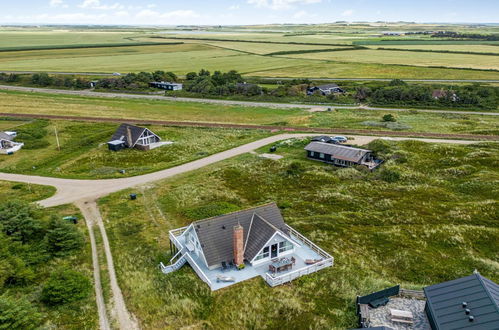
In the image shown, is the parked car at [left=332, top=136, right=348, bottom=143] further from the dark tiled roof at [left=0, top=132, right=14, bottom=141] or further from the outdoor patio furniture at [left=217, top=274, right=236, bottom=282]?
the dark tiled roof at [left=0, top=132, right=14, bottom=141]

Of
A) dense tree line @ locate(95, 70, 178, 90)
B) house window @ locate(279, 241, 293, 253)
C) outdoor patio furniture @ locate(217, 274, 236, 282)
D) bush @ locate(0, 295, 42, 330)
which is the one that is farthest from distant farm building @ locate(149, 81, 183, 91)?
bush @ locate(0, 295, 42, 330)

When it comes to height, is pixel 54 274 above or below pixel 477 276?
below

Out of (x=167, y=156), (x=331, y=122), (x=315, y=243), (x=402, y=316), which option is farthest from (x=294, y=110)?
(x=402, y=316)

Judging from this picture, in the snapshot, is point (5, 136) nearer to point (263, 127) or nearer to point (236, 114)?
point (263, 127)

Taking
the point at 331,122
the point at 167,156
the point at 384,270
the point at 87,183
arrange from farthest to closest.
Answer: the point at 331,122
the point at 167,156
the point at 87,183
the point at 384,270

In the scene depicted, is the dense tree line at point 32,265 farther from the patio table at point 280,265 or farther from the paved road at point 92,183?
the patio table at point 280,265

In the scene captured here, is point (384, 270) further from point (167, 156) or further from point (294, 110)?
point (294, 110)
